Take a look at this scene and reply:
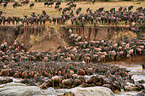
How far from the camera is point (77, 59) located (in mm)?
19062

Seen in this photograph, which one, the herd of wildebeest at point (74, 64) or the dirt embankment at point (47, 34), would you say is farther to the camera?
the dirt embankment at point (47, 34)

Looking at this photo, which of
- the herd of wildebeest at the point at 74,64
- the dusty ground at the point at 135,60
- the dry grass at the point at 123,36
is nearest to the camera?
the herd of wildebeest at the point at 74,64

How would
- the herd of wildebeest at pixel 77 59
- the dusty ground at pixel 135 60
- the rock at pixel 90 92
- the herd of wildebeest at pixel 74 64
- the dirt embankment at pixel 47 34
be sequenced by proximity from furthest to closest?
the dirt embankment at pixel 47 34 → the dusty ground at pixel 135 60 → the herd of wildebeest at pixel 77 59 → the herd of wildebeest at pixel 74 64 → the rock at pixel 90 92

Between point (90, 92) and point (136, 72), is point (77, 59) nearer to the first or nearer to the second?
point (136, 72)

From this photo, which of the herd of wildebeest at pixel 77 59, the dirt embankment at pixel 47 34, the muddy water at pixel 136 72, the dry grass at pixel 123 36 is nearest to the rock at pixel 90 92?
the herd of wildebeest at pixel 77 59

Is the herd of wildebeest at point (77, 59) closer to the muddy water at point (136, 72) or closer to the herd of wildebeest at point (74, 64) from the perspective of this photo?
the herd of wildebeest at point (74, 64)

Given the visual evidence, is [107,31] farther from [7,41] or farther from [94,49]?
[7,41]

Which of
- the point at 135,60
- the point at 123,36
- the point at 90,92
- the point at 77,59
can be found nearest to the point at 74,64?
the point at 77,59

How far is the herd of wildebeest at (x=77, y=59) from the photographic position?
40.3ft

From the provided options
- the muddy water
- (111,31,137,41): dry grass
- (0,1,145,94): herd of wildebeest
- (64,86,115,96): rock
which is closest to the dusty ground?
(0,1,145,94): herd of wildebeest

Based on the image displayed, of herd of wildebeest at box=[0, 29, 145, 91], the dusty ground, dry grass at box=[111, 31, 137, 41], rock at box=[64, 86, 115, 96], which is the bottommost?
the dusty ground

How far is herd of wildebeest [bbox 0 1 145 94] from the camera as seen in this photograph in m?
12.3

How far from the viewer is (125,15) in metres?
23.8

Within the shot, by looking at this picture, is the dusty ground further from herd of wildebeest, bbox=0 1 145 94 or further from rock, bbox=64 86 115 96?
rock, bbox=64 86 115 96
